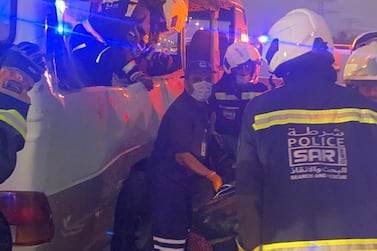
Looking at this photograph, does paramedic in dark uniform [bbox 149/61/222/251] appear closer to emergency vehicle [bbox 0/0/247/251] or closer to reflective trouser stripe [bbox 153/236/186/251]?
reflective trouser stripe [bbox 153/236/186/251]

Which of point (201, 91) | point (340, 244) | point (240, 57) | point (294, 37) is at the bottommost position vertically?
point (340, 244)

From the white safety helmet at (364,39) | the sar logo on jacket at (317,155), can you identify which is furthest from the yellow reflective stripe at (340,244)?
the white safety helmet at (364,39)

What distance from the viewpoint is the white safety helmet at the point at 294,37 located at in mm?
3199

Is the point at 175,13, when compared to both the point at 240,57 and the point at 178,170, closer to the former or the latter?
the point at 240,57

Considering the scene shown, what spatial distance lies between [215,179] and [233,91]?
36.7 inches

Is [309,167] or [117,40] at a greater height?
[117,40]

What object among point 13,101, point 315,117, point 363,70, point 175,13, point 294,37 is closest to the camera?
point 13,101

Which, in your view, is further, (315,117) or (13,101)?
(315,117)

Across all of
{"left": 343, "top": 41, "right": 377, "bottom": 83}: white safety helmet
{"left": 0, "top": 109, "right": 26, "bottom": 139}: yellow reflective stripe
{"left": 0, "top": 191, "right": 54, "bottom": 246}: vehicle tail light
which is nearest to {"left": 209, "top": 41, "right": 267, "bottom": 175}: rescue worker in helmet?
{"left": 343, "top": 41, "right": 377, "bottom": 83}: white safety helmet

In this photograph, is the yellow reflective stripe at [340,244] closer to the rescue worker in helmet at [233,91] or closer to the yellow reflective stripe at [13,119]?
the yellow reflective stripe at [13,119]

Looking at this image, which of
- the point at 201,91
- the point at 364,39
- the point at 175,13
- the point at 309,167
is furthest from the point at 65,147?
the point at 364,39

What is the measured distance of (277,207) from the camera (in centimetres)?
303

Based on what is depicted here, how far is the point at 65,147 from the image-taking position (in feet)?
10.3

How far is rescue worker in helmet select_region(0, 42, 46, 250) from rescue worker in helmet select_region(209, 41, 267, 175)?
1936 millimetres
